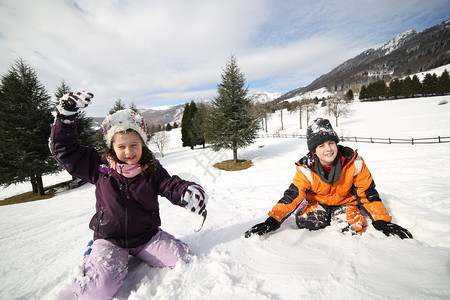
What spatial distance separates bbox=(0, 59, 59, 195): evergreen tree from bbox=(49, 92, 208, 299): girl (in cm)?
1313

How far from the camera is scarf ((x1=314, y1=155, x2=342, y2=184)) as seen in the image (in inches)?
91.0

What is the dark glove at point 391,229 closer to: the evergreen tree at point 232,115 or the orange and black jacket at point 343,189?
the orange and black jacket at point 343,189

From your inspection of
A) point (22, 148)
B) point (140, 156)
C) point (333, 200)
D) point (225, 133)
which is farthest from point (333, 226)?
point (22, 148)

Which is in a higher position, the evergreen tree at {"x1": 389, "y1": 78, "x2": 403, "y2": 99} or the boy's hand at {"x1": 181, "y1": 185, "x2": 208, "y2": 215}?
the evergreen tree at {"x1": 389, "y1": 78, "x2": 403, "y2": 99}

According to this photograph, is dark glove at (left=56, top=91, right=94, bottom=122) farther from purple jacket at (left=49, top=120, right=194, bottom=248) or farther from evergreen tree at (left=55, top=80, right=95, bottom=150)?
evergreen tree at (left=55, top=80, right=95, bottom=150)

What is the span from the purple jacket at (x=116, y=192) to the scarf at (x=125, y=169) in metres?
0.05

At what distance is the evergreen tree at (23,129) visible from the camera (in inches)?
415

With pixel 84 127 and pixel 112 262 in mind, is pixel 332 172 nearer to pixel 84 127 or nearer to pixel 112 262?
pixel 112 262

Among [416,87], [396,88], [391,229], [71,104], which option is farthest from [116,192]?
[396,88]

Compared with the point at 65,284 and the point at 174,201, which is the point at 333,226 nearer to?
the point at 174,201

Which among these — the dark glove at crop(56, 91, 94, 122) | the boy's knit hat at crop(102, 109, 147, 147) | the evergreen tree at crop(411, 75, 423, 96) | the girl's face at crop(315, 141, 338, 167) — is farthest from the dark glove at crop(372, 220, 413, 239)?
the evergreen tree at crop(411, 75, 423, 96)

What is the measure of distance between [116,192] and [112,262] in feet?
2.16

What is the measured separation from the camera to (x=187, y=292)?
4.99 ft

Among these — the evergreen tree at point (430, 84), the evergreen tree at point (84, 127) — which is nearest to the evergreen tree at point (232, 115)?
the evergreen tree at point (84, 127)
